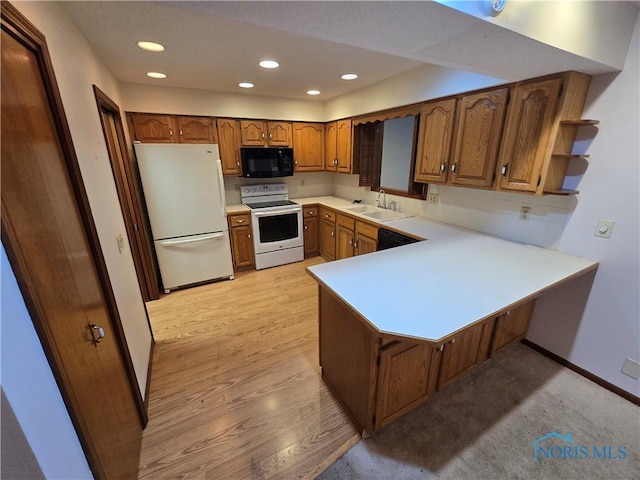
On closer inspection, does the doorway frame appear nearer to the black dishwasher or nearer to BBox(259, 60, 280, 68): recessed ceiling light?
BBox(259, 60, 280, 68): recessed ceiling light

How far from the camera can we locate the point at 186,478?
137cm

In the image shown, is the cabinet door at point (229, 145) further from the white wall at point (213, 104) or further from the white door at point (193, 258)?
the white door at point (193, 258)

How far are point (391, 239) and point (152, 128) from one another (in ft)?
9.66

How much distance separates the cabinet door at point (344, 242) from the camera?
3400 mm

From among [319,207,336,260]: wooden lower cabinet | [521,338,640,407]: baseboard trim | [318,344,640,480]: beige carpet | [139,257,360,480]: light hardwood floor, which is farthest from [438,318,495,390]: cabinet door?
[319,207,336,260]: wooden lower cabinet

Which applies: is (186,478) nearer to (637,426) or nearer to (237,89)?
(637,426)

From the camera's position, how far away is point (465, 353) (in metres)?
1.80

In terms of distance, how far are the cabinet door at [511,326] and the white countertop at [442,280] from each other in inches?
17.3

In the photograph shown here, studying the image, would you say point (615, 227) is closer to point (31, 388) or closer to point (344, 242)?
point (344, 242)

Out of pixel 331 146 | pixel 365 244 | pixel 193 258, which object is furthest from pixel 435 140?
pixel 193 258

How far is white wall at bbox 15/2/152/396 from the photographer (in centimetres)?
123

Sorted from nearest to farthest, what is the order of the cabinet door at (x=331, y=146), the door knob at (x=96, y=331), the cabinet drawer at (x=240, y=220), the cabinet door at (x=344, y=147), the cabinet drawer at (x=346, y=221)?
the door knob at (x=96, y=331)
the cabinet drawer at (x=346, y=221)
the cabinet drawer at (x=240, y=220)
the cabinet door at (x=344, y=147)
the cabinet door at (x=331, y=146)

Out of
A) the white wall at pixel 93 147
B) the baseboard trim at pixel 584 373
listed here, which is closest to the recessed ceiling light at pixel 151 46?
the white wall at pixel 93 147

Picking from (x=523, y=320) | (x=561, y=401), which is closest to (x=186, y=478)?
(x=561, y=401)
